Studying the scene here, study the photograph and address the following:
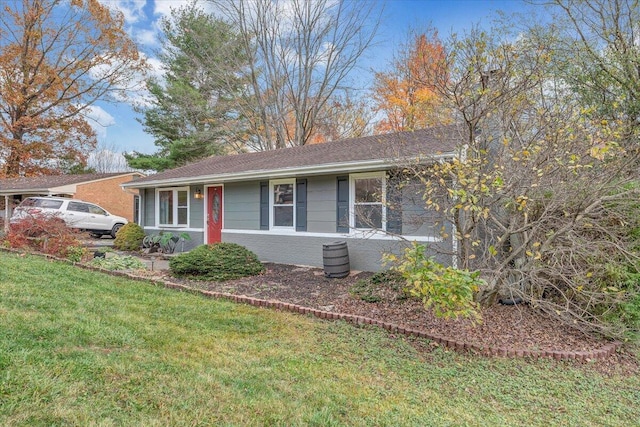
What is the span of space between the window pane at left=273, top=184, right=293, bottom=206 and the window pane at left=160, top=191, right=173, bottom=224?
15.4 ft

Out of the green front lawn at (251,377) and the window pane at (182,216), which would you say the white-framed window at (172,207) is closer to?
the window pane at (182,216)

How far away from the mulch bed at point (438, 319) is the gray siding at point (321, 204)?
169 cm

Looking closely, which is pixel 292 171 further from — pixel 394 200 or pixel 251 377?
pixel 251 377

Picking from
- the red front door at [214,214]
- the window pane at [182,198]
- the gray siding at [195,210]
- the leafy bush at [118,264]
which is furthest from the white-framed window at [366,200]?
the window pane at [182,198]

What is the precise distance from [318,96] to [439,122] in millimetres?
14716

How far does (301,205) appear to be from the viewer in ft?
30.5

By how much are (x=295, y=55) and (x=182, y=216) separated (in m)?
11.3

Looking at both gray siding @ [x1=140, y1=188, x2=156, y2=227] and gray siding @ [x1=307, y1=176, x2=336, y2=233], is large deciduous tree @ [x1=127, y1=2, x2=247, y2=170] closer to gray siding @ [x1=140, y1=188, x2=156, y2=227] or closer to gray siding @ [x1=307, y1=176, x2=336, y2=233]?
gray siding @ [x1=140, y1=188, x2=156, y2=227]

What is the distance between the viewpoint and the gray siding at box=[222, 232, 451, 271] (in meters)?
7.95

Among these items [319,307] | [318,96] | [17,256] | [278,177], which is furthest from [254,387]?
[318,96]

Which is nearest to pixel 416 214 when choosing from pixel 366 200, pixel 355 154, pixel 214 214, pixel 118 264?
pixel 366 200

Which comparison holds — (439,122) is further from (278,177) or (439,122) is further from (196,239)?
(196,239)

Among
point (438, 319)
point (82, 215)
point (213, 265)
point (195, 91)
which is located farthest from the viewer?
point (195, 91)

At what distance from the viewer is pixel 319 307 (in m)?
5.63
